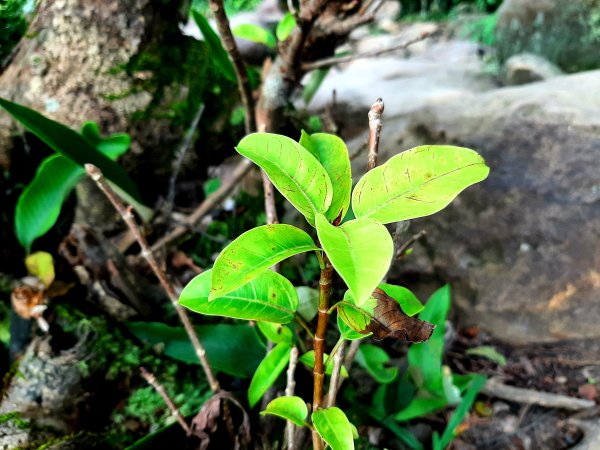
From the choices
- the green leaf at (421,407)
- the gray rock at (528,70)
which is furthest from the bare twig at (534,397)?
the gray rock at (528,70)

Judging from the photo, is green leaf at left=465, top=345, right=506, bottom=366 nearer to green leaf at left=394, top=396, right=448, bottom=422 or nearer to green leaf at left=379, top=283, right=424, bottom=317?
green leaf at left=394, top=396, right=448, bottom=422

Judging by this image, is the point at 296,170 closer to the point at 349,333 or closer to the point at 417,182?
the point at 417,182

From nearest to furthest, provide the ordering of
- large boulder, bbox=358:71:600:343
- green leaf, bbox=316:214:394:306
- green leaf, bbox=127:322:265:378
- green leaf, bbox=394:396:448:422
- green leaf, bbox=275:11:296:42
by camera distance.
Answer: green leaf, bbox=316:214:394:306 → green leaf, bbox=127:322:265:378 → green leaf, bbox=394:396:448:422 → green leaf, bbox=275:11:296:42 → large boulder, bbox=358:71:600:343

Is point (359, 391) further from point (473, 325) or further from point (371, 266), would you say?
point (371, 266)

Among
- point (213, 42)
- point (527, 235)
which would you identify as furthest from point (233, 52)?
point (527, 235)

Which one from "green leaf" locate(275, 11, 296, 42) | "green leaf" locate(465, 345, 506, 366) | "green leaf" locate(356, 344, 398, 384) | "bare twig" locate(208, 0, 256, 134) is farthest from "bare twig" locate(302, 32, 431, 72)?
"green leaf" locate(465, 345, 506, 366)

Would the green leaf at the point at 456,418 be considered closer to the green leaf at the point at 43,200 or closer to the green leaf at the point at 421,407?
the green leaf at the point at 421,407

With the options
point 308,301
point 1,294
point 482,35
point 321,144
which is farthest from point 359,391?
point 482,35

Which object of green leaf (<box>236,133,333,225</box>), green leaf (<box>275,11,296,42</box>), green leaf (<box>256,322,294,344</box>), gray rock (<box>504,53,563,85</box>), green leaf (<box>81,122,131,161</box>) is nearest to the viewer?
green leaf (<box>236,133,333,225</box>)

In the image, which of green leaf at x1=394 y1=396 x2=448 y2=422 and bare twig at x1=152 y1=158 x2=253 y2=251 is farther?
bare twig at x1=152 y1=158 x2=253 y2=251
